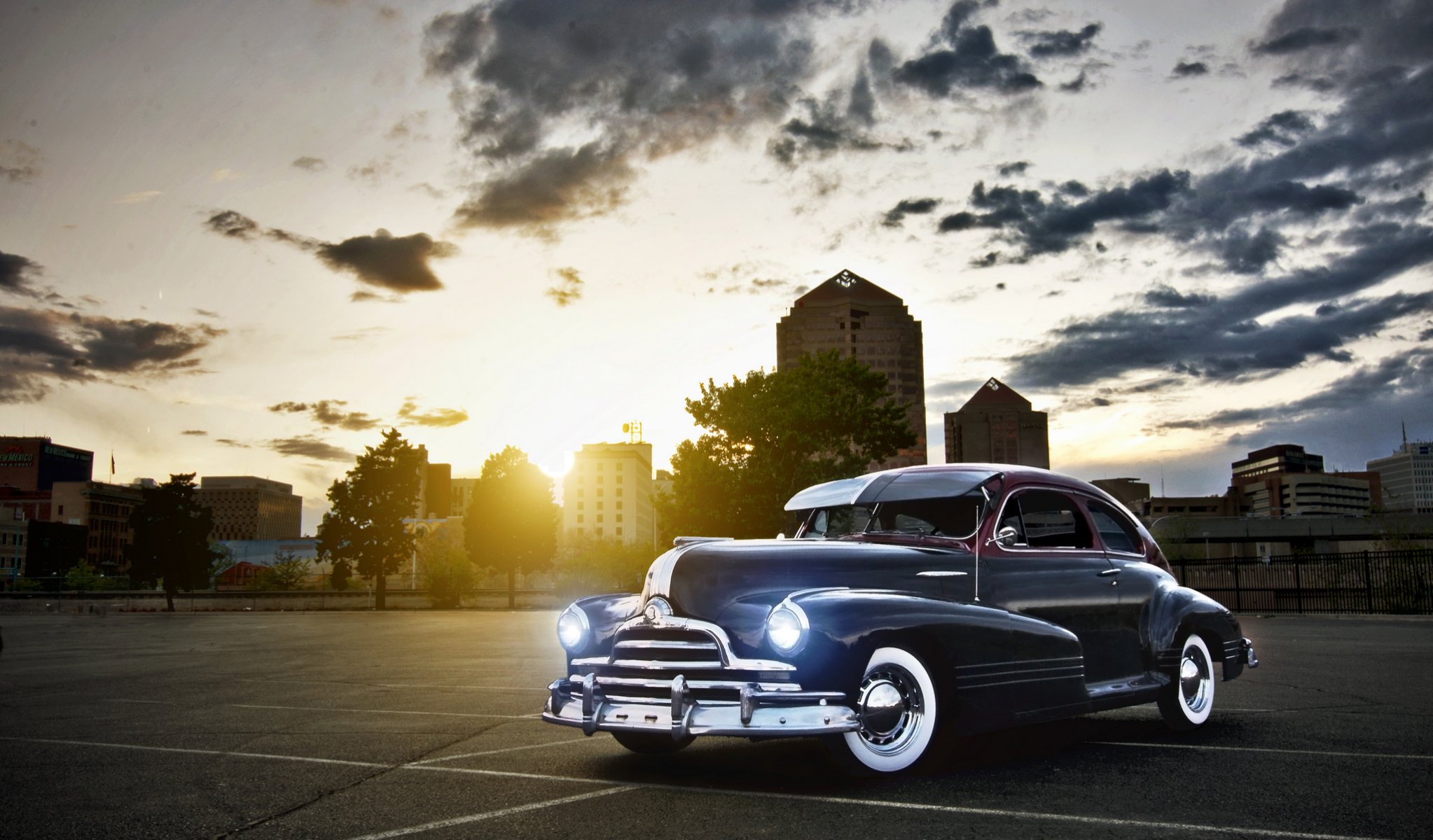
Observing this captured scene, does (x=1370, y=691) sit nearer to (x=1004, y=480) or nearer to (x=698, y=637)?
(x=1004, y=480)

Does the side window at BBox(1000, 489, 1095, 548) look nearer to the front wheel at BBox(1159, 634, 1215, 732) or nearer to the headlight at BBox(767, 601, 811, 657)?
the front wheel at BBox(1159, 634, 1215, 732)

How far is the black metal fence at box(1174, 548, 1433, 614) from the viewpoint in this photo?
91.7ft

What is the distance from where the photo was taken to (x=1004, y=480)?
24.7ft

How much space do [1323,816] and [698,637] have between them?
3267 millimetres

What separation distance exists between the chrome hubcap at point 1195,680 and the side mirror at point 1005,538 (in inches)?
82.3

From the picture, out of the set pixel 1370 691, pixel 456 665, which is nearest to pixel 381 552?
pixel 456 665

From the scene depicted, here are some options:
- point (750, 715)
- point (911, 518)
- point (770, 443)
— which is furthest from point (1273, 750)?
point (770, 443)

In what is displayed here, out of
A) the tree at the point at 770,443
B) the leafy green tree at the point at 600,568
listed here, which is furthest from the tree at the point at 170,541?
the tree at the point at 770,443

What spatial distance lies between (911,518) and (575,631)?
8.20 ft

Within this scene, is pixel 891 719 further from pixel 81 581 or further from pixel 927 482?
pixel 81 581

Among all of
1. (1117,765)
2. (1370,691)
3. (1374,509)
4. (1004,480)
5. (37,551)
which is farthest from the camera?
(37,551)

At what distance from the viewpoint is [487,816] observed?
17.6ft

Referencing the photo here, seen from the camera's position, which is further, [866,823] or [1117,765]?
[1117,765]

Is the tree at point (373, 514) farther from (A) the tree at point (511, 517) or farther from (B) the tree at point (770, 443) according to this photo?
(B) the tree at point (770, 443)
